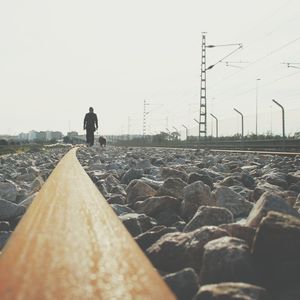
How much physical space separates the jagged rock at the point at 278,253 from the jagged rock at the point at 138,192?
1955mm

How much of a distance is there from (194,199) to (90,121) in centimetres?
1678

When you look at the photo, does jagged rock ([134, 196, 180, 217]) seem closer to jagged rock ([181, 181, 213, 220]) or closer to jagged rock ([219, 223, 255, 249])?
jagged rock ([181, 181, 213, 220])

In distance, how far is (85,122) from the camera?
63.3 feet

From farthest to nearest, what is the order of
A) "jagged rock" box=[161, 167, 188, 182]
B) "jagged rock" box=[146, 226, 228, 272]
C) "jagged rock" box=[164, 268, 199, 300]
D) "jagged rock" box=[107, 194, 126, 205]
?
"jagged rock" box=[161, 167, 188, 182] < "jagged rock" box=[107, 194, 126, 205] < "jagged rock" box=[146, 226, 228, 272] < "jagged rock" box=[164, 268, 199, 300]

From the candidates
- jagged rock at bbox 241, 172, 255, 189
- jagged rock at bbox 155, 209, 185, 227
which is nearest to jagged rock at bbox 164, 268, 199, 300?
jagged rock at bbox 155, 209, 185, 227

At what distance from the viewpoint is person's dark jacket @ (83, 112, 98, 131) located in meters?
19.1

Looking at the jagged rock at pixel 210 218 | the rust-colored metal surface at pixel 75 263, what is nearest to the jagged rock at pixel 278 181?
the jagged rock at pixel 210 218

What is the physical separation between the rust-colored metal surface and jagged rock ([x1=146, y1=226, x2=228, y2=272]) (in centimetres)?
26

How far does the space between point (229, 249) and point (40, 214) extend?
599 mm

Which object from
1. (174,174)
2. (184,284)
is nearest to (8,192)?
(174,174)

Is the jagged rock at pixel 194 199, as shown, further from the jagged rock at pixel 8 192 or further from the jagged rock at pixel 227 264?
the jagged rock at pixel 8 192

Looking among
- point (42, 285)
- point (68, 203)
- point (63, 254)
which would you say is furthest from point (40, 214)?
point (42, 285)

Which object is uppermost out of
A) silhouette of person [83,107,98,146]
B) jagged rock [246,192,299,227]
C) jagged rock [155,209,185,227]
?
silhouette of person [83,107,98,146]

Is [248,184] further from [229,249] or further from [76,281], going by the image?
[76,281]
